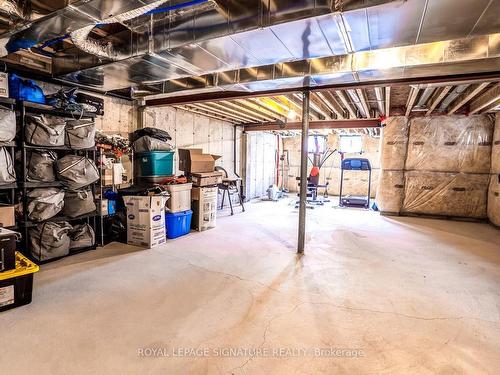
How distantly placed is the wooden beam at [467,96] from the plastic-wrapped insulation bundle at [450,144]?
371 mm

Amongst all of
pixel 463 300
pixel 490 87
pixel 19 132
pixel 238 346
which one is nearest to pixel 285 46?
pixel 238 346

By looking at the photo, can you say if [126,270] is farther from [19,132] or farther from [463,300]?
[463,300]

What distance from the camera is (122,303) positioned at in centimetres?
226

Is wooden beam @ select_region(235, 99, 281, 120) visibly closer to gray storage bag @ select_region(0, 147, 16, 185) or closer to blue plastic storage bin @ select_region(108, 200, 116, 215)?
blue plastic storage bin @ select_region(108, 200, 116, 215)

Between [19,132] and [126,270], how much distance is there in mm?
1839

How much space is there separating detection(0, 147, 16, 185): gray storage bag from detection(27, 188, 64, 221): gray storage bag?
0.26 meters

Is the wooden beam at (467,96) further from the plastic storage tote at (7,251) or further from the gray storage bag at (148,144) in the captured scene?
the plastic storage tote at (7,251)

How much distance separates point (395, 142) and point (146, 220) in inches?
211

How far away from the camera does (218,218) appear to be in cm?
575

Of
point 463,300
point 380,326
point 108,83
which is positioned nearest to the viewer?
point 380,326

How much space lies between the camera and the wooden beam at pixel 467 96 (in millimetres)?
3894

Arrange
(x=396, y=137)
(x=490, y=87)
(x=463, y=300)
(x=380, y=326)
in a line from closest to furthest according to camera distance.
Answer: (x=380, y=326) → (x=463, y=300) → (x=490, y=87) → (x=396, y=137)

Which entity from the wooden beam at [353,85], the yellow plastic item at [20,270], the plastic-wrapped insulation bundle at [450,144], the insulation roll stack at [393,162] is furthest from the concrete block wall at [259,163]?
the yellow plastic item at [20,270]

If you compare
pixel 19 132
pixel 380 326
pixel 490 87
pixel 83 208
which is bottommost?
pixel 380 326
